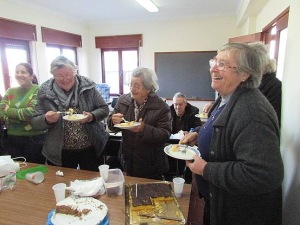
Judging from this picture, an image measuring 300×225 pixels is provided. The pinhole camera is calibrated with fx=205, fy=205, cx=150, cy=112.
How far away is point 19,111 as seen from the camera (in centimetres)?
195

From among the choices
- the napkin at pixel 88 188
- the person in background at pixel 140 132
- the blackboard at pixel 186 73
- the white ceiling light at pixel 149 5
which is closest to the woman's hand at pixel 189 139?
the person in background at pixel 140 132

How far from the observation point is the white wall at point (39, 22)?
3.55 meters

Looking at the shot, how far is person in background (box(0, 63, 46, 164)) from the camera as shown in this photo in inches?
78.4

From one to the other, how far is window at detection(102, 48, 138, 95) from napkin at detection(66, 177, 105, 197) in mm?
4491

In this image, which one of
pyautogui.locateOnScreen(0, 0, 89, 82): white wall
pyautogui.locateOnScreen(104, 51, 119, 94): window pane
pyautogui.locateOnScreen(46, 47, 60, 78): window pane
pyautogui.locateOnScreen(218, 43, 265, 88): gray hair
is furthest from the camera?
pyautogui.locateOnScreen(104, 51, 119, 94): window pane

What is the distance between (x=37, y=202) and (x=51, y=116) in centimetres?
65

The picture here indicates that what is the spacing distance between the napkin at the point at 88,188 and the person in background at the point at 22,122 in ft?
3.28

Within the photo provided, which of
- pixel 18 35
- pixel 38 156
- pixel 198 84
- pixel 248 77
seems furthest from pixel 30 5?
pixel 248 77

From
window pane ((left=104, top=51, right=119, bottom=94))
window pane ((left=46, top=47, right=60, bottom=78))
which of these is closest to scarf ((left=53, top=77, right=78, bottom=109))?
window pane ((left=46, top=47, right=60, bottom=78))

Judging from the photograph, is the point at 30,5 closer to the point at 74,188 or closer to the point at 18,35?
the point at 18,35

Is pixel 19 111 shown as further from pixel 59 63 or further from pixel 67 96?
pixel 59 63

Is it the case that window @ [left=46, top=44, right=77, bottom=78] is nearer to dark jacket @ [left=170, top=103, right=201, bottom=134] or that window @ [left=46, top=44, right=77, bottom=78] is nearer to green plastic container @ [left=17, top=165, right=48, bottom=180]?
dark jacket @ [left=170, top=103, right=201, bottom=134]

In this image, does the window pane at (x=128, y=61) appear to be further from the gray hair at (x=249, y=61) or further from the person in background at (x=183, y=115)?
the gray hair at (x=249, y=61)

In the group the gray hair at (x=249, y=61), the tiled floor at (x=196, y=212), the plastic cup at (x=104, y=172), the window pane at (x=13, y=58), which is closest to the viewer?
the gray hair at (x=249, y=61)
